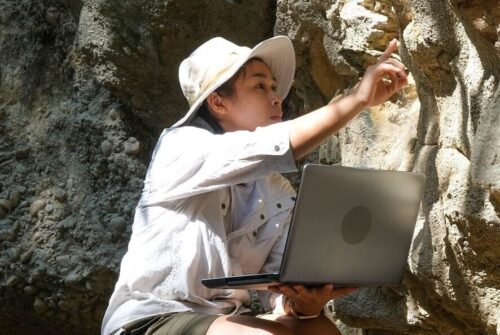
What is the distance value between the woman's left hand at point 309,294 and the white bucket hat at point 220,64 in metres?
0.43

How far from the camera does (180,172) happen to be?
6.08 ft

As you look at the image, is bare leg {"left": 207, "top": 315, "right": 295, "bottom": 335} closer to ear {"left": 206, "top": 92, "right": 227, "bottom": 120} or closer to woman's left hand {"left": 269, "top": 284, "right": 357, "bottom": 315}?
woman's left hand {"left": 269, "top": 284, "right": 357, "bottom": 315}

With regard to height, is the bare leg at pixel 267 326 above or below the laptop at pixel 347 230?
below

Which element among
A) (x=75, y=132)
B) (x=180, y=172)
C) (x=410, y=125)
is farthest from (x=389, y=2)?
(x=75, y=132)

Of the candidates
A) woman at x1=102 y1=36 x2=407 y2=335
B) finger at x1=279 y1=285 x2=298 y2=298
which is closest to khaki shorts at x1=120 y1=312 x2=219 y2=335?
woman at x1=102 y1=36 x2=407 y2=335

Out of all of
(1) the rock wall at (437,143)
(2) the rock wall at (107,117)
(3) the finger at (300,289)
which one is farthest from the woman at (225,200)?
(2) the rock wall at (107,117)

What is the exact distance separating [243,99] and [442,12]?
1.35ft

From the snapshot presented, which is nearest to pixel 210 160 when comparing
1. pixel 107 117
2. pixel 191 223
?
pixel 191 223

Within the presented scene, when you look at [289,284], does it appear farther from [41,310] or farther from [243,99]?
[41,310]

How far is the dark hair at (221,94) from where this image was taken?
202 centimetres

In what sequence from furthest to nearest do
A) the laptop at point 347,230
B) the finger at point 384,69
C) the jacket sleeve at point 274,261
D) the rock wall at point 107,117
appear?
the rock wall at point 107,117 → the jacket sleeve at point 274,261 → the finger at point 384,69 → the laptop at point 347,230

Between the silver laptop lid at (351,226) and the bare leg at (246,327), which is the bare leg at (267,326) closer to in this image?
the bare leg at (246,327)

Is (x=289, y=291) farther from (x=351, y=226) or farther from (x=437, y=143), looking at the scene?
(x=437, y=143)

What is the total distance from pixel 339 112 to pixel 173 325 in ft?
1.45
